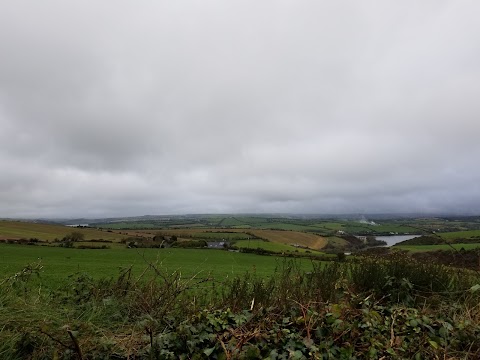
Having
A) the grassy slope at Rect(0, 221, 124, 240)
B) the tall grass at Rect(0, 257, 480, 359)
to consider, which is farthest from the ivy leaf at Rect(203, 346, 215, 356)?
the grassy slope at Rect(0, 221, 124, 240)

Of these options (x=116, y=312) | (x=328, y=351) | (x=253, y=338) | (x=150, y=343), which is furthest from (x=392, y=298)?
(x=116, y=312)

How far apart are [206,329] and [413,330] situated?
2.39 m

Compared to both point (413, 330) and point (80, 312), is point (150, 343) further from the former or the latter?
point (413, 330)

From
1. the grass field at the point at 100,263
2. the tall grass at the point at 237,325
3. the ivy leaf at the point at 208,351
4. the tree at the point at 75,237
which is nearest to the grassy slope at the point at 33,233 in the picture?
the tree at the point at 75,237

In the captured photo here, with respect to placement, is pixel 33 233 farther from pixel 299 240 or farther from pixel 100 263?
pixel 299 240

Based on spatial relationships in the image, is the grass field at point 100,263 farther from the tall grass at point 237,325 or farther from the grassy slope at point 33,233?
the grassy slope at point 33,233

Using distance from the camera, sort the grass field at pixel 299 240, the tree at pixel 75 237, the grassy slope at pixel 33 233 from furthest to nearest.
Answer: the grass field at pixel 299 240, the grassy slope at pixel 33 233, the tree at pixel 75 237

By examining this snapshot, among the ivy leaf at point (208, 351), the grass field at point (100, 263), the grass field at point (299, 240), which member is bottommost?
the grass field at point (299, 240)

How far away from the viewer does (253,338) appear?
12.6 feet

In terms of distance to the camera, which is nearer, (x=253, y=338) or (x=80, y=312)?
(x=253, y=338)

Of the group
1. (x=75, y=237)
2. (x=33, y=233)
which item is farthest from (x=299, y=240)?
(x=33, y=233)

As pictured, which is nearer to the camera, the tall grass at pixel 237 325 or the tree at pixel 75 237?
the tall grass at pixel 237 325

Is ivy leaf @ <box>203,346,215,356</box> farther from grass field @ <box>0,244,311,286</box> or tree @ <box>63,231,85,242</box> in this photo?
tree @ <box>63,231,85,242</box>

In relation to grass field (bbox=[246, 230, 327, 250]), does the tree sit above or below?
above
